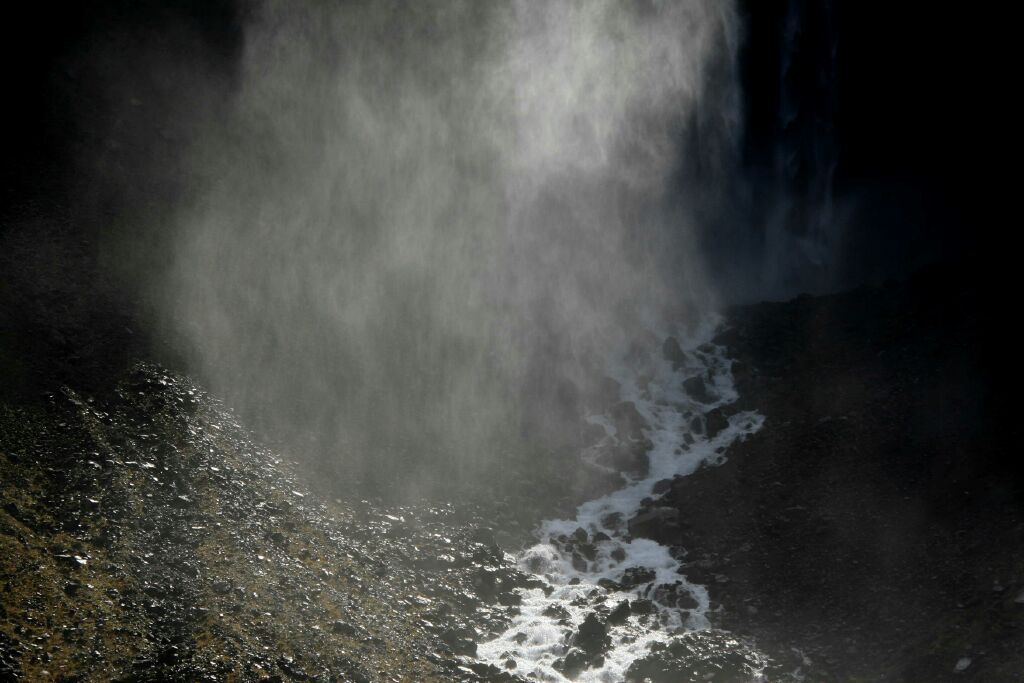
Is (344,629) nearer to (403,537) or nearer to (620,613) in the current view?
(403,537)

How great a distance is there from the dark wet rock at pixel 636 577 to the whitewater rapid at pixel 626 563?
4 cm

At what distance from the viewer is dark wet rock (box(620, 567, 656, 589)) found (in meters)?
A: 29.2

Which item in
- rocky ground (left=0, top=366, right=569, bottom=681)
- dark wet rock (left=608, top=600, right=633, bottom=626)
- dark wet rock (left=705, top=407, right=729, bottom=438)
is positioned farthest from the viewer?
dark wet rock (left=705, top=407, right=729, bottom=438)

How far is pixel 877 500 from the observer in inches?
1179

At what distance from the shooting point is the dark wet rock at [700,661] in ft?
80.7

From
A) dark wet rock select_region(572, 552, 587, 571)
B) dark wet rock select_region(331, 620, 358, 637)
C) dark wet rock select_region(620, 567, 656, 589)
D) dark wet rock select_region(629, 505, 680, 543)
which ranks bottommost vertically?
dark wet rock select_region(331, 620, 358, 637)

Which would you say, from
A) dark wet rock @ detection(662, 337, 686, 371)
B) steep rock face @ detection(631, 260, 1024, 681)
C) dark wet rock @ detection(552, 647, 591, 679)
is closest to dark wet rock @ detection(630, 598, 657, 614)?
steep rock face @ detection(631, 260, 1024, 681)

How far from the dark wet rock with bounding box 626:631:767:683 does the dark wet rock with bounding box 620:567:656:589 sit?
3.00 meters

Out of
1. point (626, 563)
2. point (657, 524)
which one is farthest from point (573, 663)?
point (657, 524)

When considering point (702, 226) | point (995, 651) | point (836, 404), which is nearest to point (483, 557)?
point (995, 651)

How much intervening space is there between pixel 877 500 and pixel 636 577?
9.73 metres

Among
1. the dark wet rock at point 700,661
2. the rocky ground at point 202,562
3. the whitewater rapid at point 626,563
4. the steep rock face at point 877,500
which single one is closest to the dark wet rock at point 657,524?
the steep rock face at point 877,500

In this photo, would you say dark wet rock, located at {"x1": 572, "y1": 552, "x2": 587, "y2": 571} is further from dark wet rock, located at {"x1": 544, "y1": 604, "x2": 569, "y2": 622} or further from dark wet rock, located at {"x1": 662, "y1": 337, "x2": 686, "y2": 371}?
dark wet rock, located at {"x1": 662, "y1": 337, "x2": 686, "y2": 371}

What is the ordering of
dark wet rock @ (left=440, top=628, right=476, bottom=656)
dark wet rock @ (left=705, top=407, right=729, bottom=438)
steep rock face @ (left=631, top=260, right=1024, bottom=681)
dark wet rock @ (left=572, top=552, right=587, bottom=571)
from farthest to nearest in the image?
dark wet rock @ (left=705, top=407, right=729, bottom=438)
dark wet rock @ (left=572, top=552, right=587, bottom=571)
dark wet rock @ (left=440, top=628, right=476, bottom=656)
steep rock face @ (left=631, top=260, right=1024, bottom=681)
